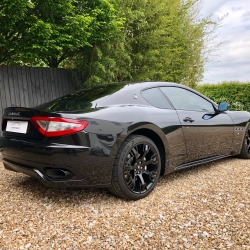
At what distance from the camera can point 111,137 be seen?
2281mm

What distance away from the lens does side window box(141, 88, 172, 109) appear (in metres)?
2.82

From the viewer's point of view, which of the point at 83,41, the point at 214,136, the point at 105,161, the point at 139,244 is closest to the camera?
the point at 139,244

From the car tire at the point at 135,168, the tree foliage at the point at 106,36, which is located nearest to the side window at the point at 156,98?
the car tire at the point at 135,168

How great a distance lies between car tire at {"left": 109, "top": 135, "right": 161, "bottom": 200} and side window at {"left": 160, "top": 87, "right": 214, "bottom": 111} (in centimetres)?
71

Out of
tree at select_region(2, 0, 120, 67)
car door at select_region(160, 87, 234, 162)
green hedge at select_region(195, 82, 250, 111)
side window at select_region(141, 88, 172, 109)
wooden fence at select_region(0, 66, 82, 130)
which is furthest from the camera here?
green hedge at select_region(195, 82, 250, 111)

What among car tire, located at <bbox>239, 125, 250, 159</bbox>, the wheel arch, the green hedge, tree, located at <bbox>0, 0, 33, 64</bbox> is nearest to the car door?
the wheel arch

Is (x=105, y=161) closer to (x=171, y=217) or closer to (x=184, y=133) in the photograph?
(x=171, y=217)

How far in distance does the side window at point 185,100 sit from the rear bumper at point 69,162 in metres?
1.09

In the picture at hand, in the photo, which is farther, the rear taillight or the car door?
the car door

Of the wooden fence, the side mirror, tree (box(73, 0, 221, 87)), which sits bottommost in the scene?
the side mirror

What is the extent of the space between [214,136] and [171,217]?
5.14 feet

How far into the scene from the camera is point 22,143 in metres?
2.31

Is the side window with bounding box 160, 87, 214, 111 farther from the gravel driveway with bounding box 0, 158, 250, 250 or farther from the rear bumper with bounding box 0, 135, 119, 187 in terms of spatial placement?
the rear bumper with bounding box 0, 135, 119, 187

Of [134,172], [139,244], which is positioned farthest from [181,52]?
[139,244]
